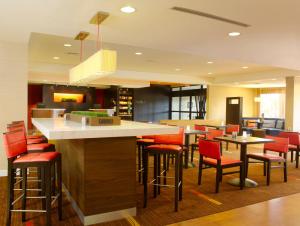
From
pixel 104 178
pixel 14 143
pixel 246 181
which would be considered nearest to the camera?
pixel 14 143

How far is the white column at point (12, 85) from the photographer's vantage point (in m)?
4.63

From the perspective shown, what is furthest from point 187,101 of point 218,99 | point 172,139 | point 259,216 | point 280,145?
point 259,216

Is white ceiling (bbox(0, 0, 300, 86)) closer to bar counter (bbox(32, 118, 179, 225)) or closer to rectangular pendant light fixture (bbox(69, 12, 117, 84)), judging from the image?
rectangular pendant light fixture (bbox(69, 12, 117, 84))

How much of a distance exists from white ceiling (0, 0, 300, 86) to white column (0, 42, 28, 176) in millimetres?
252

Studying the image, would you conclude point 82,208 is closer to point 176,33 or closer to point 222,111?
point 176,33

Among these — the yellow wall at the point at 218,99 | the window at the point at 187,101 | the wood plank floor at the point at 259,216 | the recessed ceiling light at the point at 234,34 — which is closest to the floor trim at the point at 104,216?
the wood plank floor at the point at 259,216

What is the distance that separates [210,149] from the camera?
3988mm

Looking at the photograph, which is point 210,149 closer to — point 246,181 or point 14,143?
point 246,181

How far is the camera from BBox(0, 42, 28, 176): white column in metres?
4.63

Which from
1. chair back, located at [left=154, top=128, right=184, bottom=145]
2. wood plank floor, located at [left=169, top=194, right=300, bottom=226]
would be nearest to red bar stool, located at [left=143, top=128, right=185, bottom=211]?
chair back, located at [left=154, top=128, right=184, bottom=145]

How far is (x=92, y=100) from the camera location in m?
13.5

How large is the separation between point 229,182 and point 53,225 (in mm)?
2973

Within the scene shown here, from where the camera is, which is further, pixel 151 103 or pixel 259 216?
pixel 151 103

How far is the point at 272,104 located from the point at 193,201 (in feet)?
35.9
